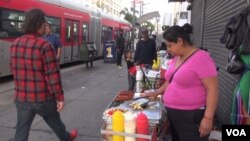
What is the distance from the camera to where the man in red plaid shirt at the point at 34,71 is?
13.7ft

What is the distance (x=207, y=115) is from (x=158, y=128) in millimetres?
694

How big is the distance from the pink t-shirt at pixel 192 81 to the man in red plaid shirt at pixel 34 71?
137cm

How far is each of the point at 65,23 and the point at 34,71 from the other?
13568 millimetres

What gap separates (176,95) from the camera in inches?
139

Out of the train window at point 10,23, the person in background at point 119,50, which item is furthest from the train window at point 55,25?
the person in background at point 119,50

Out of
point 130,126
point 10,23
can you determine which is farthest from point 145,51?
point 130,126

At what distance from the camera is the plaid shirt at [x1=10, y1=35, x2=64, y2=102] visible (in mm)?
4160

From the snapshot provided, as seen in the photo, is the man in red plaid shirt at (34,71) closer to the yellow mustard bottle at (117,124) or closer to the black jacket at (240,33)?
the yellow mustard bottle at (117,124)

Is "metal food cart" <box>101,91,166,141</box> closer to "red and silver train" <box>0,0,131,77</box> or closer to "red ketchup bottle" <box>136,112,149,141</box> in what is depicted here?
"red ketchup bottle" <box>136,112,149,141</box>

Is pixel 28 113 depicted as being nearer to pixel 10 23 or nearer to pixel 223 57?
pixel 223 57

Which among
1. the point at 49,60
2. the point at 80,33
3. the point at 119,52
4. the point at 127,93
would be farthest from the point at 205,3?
the point at 80,33

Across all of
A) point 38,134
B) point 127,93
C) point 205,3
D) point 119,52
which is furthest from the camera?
point 119,52

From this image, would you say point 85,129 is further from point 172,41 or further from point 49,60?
point 172,41

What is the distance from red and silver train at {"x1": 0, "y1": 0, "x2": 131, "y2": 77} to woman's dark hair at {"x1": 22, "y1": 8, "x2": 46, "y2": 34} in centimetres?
787
